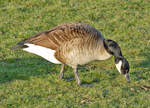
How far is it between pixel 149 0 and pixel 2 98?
1191cm

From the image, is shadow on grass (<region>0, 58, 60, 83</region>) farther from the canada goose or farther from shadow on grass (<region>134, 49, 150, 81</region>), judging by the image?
shadow on grass (<region>134, 49, 150, 81</region>)

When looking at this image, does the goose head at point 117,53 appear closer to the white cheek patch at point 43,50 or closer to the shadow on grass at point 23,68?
the white cheek patch at point 43,50

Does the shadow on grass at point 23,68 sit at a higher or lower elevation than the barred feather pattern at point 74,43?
lower

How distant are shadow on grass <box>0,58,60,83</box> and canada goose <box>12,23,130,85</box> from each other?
1.09 m

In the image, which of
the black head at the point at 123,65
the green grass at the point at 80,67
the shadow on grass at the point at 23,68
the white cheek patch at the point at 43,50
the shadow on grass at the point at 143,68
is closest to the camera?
the green grass at the point at 80,67

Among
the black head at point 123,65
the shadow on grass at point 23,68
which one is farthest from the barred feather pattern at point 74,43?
the shadow on grass at point 23,68

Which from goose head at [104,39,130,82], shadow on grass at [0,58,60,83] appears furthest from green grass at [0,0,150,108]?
goose head at [104,39,130,82]

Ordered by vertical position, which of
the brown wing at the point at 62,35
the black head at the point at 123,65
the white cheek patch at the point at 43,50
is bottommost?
the black head at the point at 123,65

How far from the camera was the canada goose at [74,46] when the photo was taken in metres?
9.19

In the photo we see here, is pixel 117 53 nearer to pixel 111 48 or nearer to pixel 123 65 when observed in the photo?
pixel 111 48

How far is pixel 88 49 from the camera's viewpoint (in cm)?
→ 919

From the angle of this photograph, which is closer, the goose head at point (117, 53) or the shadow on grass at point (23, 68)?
the goose head at point (117, 53)

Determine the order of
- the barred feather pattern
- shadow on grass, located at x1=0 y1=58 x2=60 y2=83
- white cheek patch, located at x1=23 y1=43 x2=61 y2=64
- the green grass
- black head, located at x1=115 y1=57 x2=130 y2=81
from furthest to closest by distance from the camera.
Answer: shadow on grass, located at x1=0 y1=58 x2=60 y2=83, black head, located at x1=115 y1=57 x2=130 y2=81, white cheek patch, located at x1=23 y1=43 x2=61 y2=64, the barred feather pattern, the green grass

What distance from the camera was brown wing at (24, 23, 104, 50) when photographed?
9250mm
